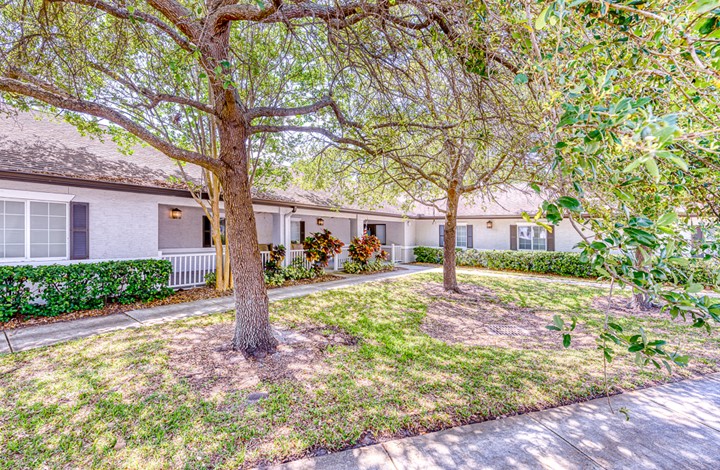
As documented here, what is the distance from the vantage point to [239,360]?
187 inches

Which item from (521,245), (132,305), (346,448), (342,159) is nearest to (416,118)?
(342,159)

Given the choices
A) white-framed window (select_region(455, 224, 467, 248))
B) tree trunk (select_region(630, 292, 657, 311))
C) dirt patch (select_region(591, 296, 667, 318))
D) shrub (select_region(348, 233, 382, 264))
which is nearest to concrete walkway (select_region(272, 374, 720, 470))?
dirt patch (select_region(591, 296, 667, 318))

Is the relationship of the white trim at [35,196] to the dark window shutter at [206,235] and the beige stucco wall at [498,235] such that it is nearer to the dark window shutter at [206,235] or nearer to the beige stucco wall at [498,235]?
the dark window shutter at [206,235]

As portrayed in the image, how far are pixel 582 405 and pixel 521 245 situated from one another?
550 inches

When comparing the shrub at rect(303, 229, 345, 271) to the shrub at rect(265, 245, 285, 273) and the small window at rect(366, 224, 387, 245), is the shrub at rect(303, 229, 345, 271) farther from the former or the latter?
the small window at rect(366, 224, 387, 245)

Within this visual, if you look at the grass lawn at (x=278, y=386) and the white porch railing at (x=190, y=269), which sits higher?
the white porch railing at (x=190, y=269)

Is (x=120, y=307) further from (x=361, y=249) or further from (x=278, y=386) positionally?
(x=361, y=249)

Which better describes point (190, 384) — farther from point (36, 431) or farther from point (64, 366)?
point (64, 366)

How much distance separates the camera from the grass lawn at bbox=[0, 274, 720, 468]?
2.97 metres

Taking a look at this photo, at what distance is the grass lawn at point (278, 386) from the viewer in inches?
117

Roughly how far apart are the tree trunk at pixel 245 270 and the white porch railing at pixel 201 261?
0.92m

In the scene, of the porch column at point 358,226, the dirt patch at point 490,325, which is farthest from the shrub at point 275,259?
the dirt patch at point 490,325

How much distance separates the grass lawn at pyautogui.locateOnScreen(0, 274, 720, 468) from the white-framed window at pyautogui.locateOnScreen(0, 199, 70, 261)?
4.05 meters

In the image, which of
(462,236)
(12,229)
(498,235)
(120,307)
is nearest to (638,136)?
(120,307)
